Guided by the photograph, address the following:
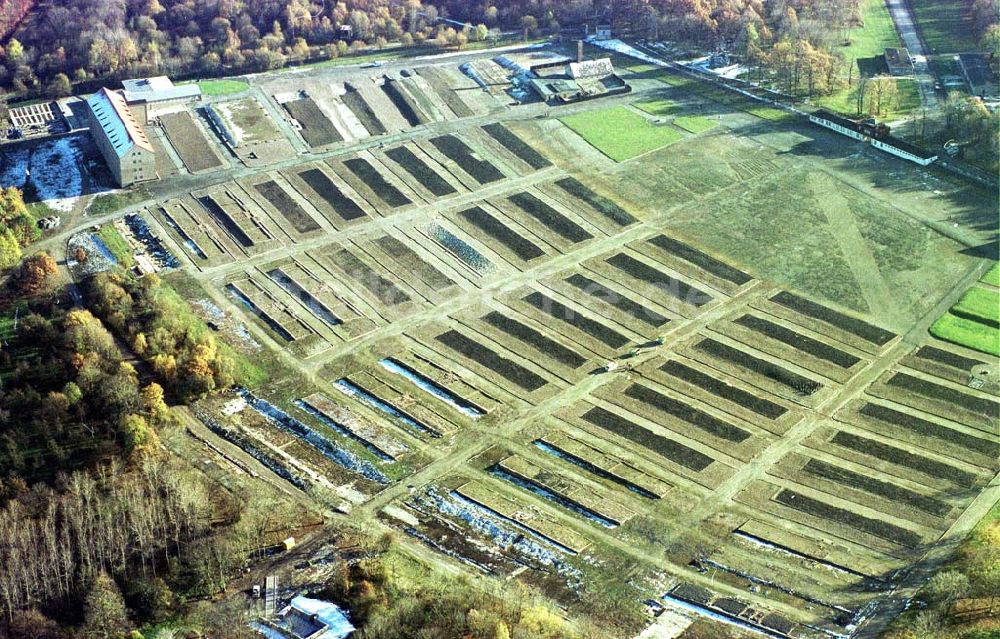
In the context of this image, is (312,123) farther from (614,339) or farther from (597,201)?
(614,339)

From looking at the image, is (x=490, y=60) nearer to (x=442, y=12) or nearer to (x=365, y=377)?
(x=442, y=12)

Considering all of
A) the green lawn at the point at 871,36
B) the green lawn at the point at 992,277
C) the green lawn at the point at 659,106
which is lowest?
the green lawn at the point at 992,277

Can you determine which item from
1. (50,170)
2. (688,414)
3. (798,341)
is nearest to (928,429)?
(798,341)

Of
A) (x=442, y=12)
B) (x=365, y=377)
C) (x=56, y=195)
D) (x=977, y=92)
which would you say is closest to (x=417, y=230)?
(x=365, y=377)

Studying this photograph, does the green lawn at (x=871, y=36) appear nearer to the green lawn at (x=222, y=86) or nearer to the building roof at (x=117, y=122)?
the green lawn at (x=222, y=86)

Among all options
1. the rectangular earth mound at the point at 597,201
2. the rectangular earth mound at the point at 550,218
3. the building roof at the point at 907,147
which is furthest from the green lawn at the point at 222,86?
the building roof at the point at 907,147

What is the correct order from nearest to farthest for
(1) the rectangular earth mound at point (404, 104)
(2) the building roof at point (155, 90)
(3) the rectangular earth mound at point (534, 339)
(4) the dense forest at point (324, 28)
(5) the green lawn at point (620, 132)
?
(3) the rectangular earth mound at point (534, 339) → (5) the green lawn at point (620, 132) → (2) the building roof at point (155, 90) → (1) the rectangular earth mound at point (404, 104) → (4) the dense forest at point (324, 28)
